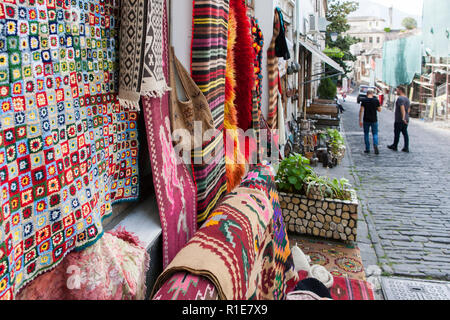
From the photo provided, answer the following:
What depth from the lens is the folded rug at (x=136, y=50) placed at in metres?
1.79

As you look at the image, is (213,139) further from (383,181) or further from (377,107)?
(377,107)

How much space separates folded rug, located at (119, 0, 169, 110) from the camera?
1.79m

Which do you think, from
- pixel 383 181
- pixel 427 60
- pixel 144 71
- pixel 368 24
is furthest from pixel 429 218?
pixel 368 24

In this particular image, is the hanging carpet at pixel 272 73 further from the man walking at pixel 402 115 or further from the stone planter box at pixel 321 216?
the man walking at pixel 402 115

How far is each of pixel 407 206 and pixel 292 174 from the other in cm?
245

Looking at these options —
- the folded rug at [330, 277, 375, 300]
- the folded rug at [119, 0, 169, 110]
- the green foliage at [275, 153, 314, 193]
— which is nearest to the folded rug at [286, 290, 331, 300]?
the folded rug at [330, 277, 375, 300]

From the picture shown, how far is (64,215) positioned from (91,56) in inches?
28.6

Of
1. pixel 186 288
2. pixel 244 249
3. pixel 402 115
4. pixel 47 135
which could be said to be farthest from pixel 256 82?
pixel 402 115

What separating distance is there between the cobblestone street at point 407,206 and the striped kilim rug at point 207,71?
8.09 feet

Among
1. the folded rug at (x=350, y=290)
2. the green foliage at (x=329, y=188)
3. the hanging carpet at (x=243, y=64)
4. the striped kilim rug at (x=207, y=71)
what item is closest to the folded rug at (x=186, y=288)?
the striped kilim rug at (x=207, y=71)

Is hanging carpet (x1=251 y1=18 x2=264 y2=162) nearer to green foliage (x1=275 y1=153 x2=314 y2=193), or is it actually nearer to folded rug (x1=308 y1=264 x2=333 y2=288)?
green foliage (x1=275 y1=153 x2=314 y2=193)

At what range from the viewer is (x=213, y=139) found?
266 cm
